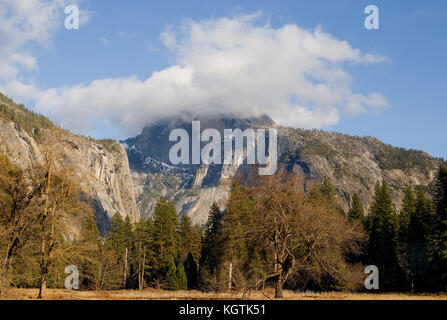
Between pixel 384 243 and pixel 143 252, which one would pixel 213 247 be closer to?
pixel 143 252

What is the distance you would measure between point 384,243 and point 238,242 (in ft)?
60.6

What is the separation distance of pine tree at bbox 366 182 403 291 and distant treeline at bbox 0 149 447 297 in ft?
0.41

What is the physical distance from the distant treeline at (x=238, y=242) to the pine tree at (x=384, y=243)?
0.13 metres

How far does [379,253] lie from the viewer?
5381 centimetres

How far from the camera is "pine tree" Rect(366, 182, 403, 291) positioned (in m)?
51.0

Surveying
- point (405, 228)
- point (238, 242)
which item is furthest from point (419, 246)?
point (238, 242)

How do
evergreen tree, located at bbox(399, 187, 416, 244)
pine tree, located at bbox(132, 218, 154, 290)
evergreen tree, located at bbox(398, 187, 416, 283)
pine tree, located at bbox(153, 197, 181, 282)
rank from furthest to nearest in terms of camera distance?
pine tree, located at bbox(153, 197, 181, 282) < pine tree, located at bbox(132, 218, 154, 290) < evergreen tree, located at bbox(399, 187, 416, 244) < evergreen tree, located at bbox(398, 187, 416, 283)

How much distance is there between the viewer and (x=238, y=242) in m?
52.8

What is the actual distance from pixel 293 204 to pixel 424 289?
30418 millimetres

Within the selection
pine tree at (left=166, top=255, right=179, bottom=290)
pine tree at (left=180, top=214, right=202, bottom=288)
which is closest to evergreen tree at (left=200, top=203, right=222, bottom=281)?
pine tree at (left=180, top=214, right=202, bottom=288)

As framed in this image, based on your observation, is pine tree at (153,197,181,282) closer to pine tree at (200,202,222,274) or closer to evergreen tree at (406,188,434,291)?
pine tree at (200,202,222,274)

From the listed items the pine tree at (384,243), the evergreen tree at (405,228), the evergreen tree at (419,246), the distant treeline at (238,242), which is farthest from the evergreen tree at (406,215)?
the evergreen tree at (419,246)

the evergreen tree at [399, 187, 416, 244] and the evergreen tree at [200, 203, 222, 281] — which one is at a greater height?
the evergreen tree at [399, 187, 416, 244]
